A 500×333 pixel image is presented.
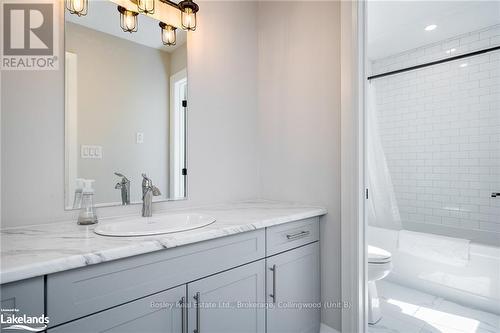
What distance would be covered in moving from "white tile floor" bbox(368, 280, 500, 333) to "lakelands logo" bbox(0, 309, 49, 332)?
181cm

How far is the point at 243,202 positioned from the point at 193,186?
41cm

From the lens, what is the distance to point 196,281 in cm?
107

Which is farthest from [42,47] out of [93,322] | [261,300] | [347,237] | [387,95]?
[387,95]

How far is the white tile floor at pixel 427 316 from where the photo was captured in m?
1.76

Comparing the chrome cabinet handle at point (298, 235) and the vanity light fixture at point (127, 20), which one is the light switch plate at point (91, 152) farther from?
the chrome cabinet handle at point (298, 235)

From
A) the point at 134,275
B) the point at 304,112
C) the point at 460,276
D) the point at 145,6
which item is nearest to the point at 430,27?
the point at 304,112

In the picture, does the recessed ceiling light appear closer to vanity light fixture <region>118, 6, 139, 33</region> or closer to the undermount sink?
vanity light fixture <region>118, 6, 139, 33</region>

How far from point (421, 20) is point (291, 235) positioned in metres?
2.37

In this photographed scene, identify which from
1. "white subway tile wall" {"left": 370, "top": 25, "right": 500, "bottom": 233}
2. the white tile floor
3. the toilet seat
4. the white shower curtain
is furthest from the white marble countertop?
"white subway tile wall" {"left": 370, "top": 25, "right": 500, "bottom": 233}

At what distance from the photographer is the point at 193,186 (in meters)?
1.67

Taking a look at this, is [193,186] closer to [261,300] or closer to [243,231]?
[243,231]

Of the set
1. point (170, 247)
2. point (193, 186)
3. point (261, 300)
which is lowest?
point (261, 300)

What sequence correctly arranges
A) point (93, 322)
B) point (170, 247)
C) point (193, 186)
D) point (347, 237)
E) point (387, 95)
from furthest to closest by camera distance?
point (387, 95) → point (193, 186) → point (347, 237) → point (170, 247) → point (93, 322)

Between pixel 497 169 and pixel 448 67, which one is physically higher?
pixel 448 67
